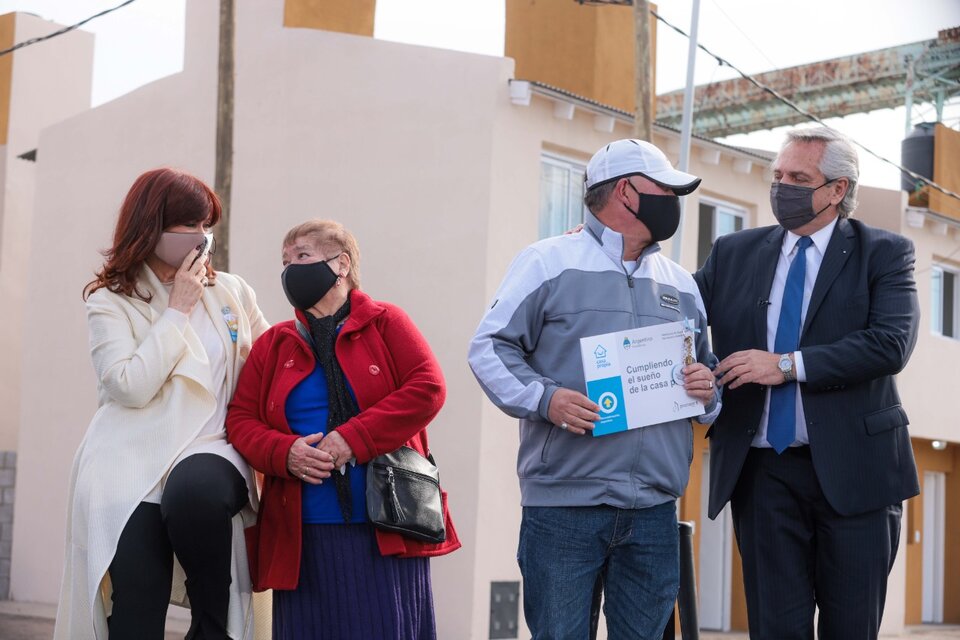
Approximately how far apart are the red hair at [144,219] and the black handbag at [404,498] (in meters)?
1.06

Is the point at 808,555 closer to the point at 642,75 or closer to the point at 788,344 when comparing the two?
the point at 788,344

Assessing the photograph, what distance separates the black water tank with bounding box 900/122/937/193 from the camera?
2267cm

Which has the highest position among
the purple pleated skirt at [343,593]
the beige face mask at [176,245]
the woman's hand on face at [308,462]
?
the beige face mask at [176,245]

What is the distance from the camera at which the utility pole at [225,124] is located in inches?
464

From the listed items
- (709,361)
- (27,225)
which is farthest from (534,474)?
(27,225)

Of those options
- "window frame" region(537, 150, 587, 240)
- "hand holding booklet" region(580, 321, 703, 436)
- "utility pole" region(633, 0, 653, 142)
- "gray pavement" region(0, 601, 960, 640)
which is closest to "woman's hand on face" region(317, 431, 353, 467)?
"hand holding booklet" region(580, 321, 703, 436)

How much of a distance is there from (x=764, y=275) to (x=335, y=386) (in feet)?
5.49

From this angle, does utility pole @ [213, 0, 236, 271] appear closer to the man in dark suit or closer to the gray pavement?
the gray pavement

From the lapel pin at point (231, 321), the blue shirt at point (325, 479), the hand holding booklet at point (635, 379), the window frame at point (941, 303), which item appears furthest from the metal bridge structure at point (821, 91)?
the blue shirt at point (325, 479)

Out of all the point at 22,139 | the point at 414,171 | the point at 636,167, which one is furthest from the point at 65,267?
the point at 636,167

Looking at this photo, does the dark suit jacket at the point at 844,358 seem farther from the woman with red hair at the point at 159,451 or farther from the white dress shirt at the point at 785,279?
the woman with red hair at the point at 159,451

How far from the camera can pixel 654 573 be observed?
13.6ft

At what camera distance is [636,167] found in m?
4.29

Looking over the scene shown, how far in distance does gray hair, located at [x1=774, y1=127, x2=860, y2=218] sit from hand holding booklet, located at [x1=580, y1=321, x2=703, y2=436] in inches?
37.4
